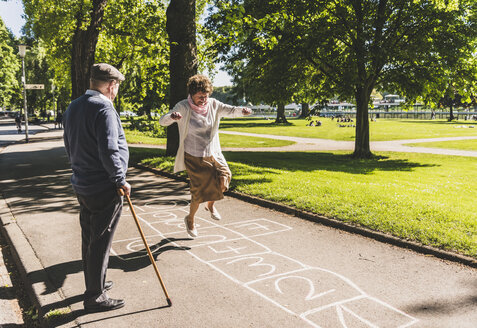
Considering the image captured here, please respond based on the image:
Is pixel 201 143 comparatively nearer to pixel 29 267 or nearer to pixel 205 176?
pixel 205 176

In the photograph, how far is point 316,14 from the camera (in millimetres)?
18953

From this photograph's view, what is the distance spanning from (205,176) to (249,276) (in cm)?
165

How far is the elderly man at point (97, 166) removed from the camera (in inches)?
138

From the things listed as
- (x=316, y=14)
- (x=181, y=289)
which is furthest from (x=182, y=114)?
(x=316, y=14)

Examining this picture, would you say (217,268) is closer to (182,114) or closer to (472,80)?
(182,114)

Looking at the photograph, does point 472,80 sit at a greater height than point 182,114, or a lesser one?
greater

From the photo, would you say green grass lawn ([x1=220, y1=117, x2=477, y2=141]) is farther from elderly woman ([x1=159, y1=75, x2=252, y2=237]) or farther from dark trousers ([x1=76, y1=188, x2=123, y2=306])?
dark trousers ([x1=76, y1=188, x2=123, y2=306])

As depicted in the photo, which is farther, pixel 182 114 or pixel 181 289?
pixel 182 114

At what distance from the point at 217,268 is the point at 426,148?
22952mm

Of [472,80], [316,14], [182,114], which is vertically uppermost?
[316,14]

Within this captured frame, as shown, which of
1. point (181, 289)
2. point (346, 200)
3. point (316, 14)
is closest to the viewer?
point (181, 289)

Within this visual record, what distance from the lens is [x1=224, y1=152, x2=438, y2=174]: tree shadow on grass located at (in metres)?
14.8

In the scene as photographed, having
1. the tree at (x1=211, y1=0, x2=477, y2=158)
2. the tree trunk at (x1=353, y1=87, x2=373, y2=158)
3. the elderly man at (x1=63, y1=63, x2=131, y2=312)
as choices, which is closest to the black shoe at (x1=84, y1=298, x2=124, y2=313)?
the elderly man at (x1=63, y1=63, x2=131, y2=312)

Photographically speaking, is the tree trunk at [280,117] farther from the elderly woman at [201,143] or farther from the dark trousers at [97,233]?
the dark trousers at [97,233]
